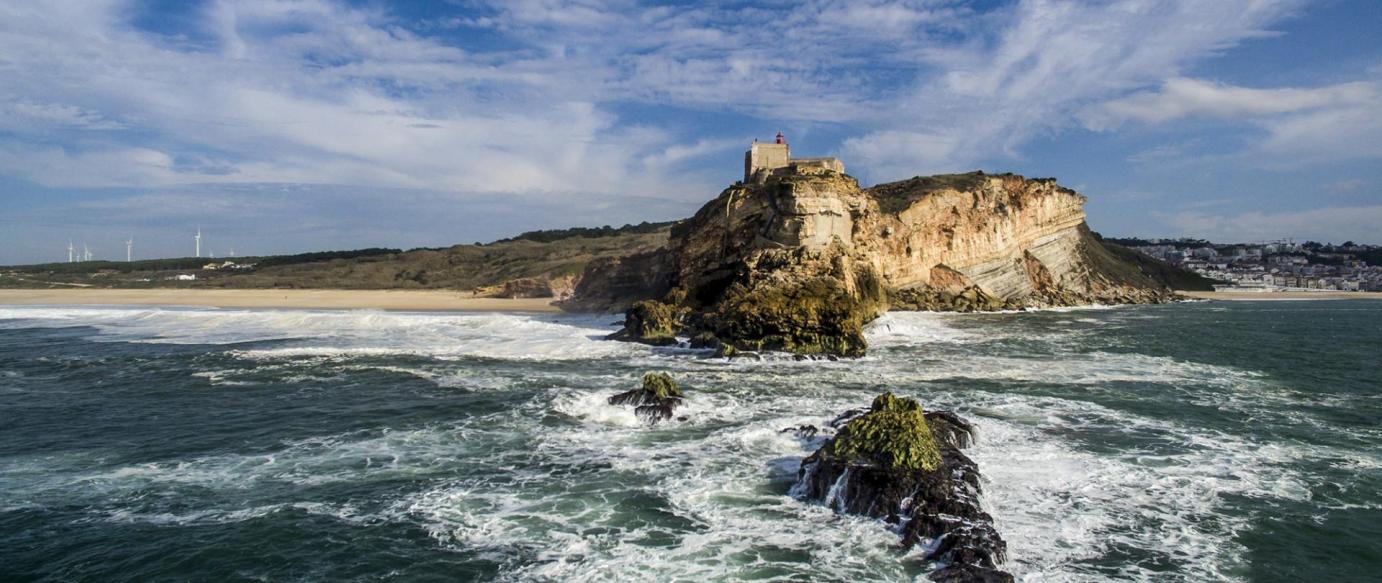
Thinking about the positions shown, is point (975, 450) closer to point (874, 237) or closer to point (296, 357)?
point (296, 357)

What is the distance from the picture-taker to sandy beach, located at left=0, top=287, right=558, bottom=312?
160 feet

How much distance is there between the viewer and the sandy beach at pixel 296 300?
48.6 meters

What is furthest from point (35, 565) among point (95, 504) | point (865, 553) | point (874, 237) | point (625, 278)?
point (625, 278)

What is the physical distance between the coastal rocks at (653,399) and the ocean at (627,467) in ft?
1.16

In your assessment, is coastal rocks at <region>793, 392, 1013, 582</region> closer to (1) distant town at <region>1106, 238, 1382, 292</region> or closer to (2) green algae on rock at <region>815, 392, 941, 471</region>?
(2) green algae on rock at <region>815, 392, 941, 471</region>

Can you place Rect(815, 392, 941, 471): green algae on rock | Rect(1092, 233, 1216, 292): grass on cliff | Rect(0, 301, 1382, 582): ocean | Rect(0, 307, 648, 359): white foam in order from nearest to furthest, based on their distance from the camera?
Rect(0, 301, 1382, 582): ocean
Rect(815, 392, 941, 471): green algae on rock
Rect(0, 307, 648, 359): white foam
Rect(1092, 233, 1216, 292): grass on cliff

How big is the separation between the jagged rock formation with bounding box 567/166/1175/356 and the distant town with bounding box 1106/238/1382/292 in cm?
3327

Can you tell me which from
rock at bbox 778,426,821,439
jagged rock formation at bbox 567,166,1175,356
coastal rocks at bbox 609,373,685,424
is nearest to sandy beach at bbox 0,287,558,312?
jagged rock formation at bbox 567,166,1175,356

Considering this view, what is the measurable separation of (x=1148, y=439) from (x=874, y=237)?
1079 inches

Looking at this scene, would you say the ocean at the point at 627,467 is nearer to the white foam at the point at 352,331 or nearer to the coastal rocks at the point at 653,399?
the coastal rocks at the point at 653,399

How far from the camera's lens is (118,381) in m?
19.5

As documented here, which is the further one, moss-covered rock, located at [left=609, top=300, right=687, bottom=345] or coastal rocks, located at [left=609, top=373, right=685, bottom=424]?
moss-covered rock, located at [left=609, top=300, right=687, bottom=345]

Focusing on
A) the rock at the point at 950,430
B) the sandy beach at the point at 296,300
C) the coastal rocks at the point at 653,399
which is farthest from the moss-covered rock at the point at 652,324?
the sandy beach at the point at 296,300

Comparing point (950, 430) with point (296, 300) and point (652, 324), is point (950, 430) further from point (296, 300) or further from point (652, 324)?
point (296, 300)
